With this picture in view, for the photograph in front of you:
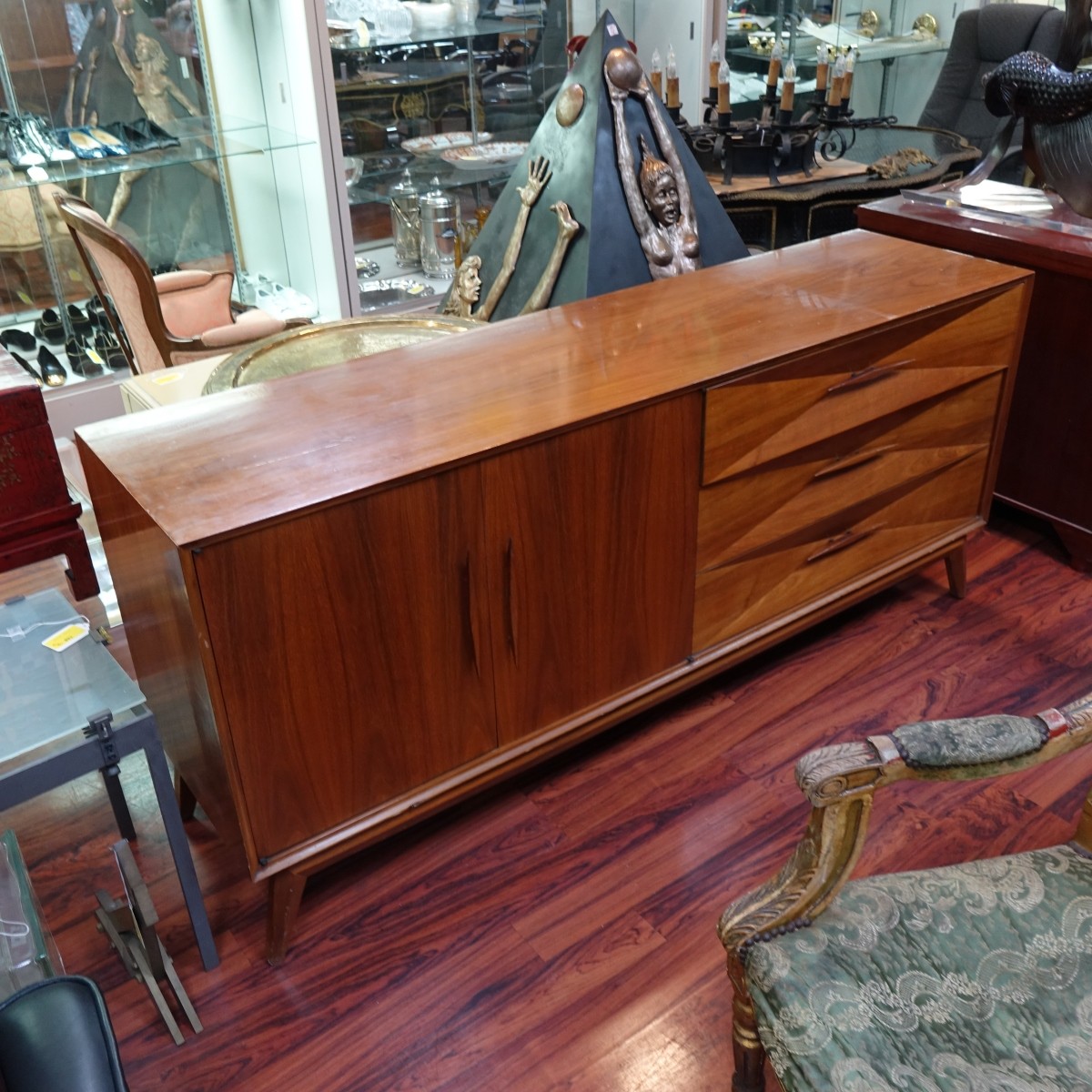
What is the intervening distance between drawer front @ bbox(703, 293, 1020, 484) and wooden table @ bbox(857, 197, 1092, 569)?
319 millimetres

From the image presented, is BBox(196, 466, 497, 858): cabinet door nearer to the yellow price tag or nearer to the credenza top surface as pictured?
the credenza top surface

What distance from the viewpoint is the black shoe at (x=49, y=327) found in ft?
11.8

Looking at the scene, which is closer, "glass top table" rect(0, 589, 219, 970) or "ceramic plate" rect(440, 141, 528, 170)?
"glass top table" rect(0, 589, 219, 970)

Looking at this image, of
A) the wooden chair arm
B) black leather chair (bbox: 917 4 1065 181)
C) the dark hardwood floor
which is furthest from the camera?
black leather chair (bbox: 917 4 1065 181)

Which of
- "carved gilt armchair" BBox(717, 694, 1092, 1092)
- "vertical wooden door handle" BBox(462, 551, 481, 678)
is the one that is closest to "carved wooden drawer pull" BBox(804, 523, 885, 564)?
"vertical wooden door handle" BBox(462, 551, 481, 678)

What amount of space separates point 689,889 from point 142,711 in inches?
35.6

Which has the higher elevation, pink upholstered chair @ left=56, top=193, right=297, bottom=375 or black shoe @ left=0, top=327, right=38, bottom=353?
pink upholstered chair @ left=56, top=193, right=297, bottom=375

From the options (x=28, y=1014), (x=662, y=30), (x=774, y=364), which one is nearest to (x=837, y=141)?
(x=662, y=30)

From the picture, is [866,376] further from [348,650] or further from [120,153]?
[120,153]

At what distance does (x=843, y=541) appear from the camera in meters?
2.15

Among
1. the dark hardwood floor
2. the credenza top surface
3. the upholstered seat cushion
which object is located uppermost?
the credenza top surface

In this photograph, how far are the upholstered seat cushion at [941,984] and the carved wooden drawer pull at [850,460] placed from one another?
0.88 metres

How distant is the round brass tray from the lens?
80.7 inches

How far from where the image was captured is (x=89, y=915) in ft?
5.76
